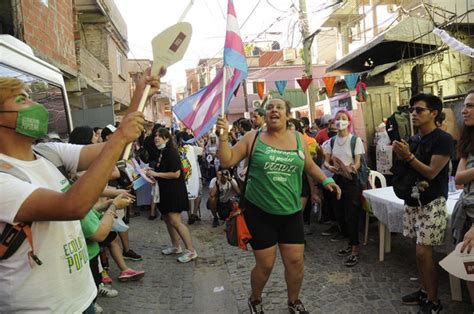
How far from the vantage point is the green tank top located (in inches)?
137

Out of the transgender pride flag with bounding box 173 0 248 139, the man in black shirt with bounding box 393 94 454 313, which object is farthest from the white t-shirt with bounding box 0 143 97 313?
the man in black shirt with bounding box 393 94 454 313

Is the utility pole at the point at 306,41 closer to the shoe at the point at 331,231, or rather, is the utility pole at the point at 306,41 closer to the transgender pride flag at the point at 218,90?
the shoe at the point at 331,231

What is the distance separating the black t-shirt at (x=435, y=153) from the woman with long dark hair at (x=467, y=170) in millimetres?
160

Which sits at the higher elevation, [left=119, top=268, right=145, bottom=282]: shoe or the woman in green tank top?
the woman in green tank top

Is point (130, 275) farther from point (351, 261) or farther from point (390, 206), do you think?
point (390, 206)

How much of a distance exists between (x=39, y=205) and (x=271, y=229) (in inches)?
92.3

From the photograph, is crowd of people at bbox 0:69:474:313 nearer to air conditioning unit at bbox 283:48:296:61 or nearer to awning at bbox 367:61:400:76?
awning at bbox 367:61:400:76

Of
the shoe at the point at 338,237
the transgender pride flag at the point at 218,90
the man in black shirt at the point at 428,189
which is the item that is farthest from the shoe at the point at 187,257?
the man in black shirt at the point at 428,189

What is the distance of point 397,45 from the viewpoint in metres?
11.7

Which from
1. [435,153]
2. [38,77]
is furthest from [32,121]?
[38,77]

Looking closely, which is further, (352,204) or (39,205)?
(352,204)

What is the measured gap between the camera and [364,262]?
5.08 m

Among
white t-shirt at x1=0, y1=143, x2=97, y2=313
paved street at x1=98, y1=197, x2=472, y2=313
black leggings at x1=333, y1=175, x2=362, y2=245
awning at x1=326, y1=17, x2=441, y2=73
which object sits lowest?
paved street at x1=98, y1=197, x2=472, y2=313

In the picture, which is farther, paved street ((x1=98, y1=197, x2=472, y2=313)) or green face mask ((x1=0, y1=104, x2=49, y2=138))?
paved street ((x1=98, y1=197, x2=472, y2=313))
